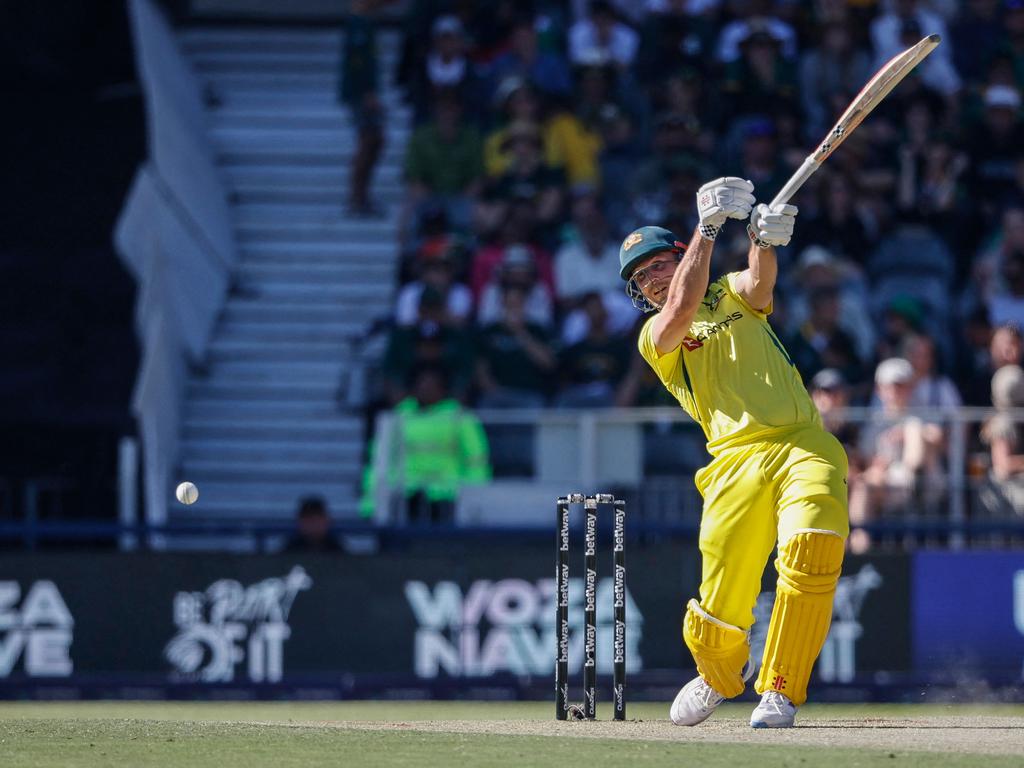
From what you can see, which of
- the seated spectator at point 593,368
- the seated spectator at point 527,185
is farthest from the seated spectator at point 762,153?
the seated spectator at point 593,368

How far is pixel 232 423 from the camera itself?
15805 millimetres

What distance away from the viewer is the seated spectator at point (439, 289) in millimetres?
14555

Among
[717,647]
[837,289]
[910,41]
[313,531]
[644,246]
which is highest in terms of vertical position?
[910,41]

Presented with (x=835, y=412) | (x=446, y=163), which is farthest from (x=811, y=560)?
(x=446, y=163)

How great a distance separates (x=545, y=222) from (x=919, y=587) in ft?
15.0

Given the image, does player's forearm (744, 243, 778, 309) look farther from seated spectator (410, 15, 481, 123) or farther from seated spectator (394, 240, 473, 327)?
seated spectator (410, 15, 481, 123)

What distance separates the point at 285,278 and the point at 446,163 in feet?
6.05

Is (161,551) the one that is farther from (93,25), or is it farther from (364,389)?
(93,25)

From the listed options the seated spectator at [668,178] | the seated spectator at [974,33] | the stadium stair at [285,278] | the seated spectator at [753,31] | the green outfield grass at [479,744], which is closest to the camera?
the green outfield grass at [479,744]

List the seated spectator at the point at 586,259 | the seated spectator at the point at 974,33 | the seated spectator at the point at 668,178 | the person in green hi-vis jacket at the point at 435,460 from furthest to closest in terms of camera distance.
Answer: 1. the seated spectator at the point at 974,33
2. the seated spectator at the point at 668,178
3. the seated spectator at the point at 586,259
4. the person in green hi-vis jacket at the point at 435,460

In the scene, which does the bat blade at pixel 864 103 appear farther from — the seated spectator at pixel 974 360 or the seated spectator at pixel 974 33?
the seated spectator at pixel 974 33

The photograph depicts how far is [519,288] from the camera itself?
563 inches

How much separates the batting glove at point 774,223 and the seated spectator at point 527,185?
7.97m

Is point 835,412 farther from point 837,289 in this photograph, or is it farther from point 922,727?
Result: point 922,727
